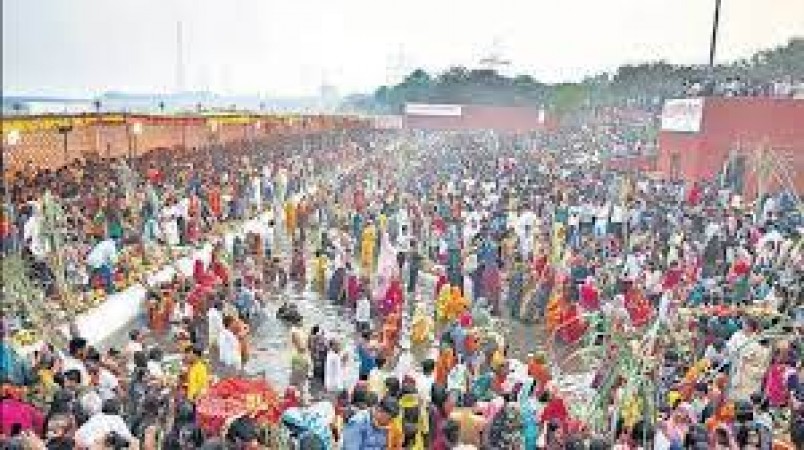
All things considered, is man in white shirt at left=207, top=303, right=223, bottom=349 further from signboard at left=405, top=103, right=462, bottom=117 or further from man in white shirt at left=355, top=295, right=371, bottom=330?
signboard at left=405, top=103, right=462, bottom=117

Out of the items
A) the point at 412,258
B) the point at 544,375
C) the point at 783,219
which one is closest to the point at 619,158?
the point at 783,219

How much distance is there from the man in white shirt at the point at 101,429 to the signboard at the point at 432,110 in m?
56.3

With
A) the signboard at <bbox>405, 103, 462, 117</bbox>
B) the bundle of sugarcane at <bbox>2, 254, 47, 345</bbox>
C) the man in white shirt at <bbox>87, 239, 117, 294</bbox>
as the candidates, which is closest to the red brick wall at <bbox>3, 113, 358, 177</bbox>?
the bundle of sugarcane at <bbox>2, 254, 47, 345</bbox>

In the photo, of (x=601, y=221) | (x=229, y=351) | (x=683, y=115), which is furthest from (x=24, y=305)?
(x=683, y=115)

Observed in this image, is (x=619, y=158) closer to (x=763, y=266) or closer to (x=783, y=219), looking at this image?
(x=783, y=219)

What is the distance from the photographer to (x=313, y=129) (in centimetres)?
4216

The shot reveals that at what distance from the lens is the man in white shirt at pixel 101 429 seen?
634cm

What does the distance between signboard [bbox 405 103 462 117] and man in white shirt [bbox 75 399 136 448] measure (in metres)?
56.3

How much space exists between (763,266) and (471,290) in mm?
4319

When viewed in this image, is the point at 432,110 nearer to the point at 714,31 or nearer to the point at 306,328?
the point at 714,31

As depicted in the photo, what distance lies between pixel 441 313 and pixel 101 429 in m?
6.48

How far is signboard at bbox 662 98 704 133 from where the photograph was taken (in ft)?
80.2

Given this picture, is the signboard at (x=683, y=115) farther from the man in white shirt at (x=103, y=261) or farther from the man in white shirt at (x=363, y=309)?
the man in white shirt at (x=103, y=261)

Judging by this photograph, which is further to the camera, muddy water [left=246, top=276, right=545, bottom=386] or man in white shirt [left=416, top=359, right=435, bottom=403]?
muddy water [left=246, top=276, right=545, bottom=386]
